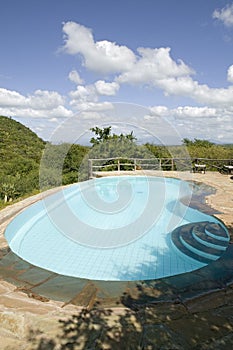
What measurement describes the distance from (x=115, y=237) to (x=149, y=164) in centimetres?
795

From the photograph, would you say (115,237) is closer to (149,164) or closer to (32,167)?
(149,164)

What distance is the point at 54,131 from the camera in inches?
328

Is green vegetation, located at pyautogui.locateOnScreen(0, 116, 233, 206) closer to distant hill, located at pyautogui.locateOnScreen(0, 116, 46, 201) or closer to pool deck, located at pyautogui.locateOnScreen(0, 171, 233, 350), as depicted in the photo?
distant hill, located at pyautogui.locateOnScreen(0, 116, 46, 201)

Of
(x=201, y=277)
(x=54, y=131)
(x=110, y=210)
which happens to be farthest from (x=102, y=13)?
(x=201, y=277)

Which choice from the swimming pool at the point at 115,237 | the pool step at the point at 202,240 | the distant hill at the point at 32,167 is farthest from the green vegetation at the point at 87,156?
the pool step at the point at 202,240

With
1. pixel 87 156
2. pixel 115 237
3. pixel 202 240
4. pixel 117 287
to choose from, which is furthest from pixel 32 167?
pixel 117 287

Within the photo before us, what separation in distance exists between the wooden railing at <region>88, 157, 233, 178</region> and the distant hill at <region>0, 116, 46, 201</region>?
325 cm

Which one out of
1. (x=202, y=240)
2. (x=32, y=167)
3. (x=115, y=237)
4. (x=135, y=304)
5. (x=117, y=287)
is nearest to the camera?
(x=135, y=304)

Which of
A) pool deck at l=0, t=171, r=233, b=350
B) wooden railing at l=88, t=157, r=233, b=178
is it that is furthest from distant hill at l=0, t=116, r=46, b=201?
pool deck at l=0, t=171, r=233, b=350

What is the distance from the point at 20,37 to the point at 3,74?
785 centimetres

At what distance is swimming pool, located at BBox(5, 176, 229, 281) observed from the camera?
135 inches

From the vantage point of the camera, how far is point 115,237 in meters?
4.86

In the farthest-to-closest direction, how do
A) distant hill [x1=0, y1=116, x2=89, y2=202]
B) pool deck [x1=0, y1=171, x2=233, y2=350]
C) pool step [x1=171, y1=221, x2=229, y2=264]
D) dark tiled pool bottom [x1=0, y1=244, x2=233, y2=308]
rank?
distant hill [x1=0, y1=116, x2=89, y2=202], pool step [x1=171, y1=221, x2=229, y2=264], dark tiled pool bottom [x1=0, y1=244, x2=233, y2=308], pool deck [x1=0, y1=171, x2=233, y2=350]

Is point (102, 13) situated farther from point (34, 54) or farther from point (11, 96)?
point (11, 96)
